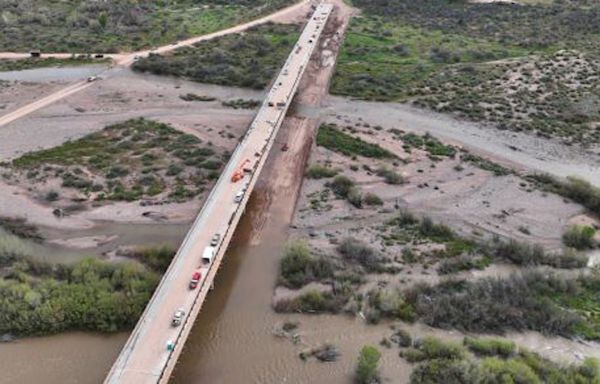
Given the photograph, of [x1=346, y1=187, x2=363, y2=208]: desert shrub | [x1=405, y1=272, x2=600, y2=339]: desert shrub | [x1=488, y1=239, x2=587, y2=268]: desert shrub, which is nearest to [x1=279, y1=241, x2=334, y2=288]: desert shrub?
[x1=405, y1=272, x2=600, y2=339]: desert shrub

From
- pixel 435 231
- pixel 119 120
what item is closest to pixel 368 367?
pixel 435 231

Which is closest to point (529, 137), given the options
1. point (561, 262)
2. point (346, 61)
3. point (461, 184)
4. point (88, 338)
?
point (461, 184)

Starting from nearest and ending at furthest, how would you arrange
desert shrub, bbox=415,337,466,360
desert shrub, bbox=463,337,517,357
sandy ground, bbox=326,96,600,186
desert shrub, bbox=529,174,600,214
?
desert shrub, bbox=415,337,466,360, desert shrub, bbox=463,337,517,357, desert shrub, bbox=529,174,600,214, sandy ground, bbox=326,96,600,186

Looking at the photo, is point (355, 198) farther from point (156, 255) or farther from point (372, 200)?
point (156, 255)

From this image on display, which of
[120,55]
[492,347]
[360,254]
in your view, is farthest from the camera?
[120,55]

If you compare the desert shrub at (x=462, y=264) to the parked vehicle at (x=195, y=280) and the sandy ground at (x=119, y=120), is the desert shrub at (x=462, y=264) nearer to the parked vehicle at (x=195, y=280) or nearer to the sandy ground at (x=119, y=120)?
the parked vehicle at (x=195, y=280)

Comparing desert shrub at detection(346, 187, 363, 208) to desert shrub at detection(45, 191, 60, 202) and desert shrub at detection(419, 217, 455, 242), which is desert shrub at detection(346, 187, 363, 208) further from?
desert shrub at detection(45, 191, 60, 202)
